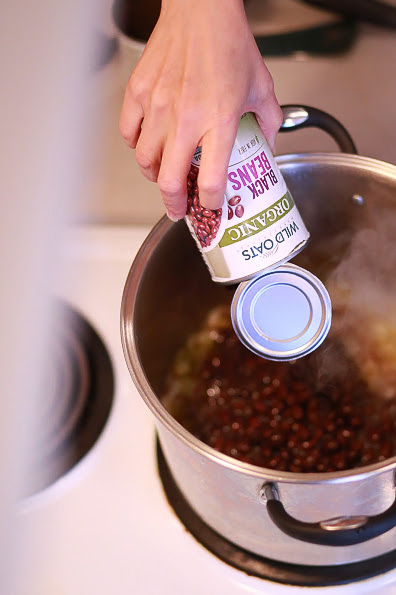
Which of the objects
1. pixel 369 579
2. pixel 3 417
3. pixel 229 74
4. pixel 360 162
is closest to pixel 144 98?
pixel 229 74

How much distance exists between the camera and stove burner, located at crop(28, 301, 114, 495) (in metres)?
0.71

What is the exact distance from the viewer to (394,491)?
0.56m

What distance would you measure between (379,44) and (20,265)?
0.62 metres

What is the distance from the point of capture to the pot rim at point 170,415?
48cm

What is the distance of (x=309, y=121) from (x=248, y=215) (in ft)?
0.60

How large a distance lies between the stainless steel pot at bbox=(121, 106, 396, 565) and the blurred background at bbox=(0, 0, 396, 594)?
153mm

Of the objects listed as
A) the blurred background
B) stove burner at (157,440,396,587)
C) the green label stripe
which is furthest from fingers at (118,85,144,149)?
stove burner at (157,440,396,587)

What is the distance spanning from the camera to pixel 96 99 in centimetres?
98

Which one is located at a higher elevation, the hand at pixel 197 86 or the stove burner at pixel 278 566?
the hand at pixel 197 86

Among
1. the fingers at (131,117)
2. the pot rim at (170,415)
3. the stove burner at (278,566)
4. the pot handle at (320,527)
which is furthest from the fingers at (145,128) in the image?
the stove burner at (278,566)

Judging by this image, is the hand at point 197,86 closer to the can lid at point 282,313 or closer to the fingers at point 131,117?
the fingers at point 131,117

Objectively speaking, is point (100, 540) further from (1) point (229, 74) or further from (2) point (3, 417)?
(1) point (229, 74)

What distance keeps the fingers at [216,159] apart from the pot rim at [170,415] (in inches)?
6.5

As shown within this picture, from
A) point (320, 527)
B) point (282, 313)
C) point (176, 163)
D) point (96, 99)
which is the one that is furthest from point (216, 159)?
point (96, 99)
